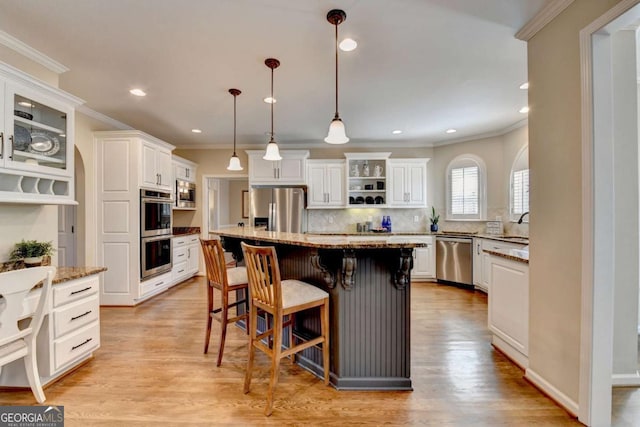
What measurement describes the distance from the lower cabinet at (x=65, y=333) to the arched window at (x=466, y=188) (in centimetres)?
546

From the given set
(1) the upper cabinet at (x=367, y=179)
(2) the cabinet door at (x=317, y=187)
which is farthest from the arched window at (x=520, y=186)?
(2) the cabinet door at (x=317, y=187)

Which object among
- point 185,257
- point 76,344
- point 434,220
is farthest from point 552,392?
point 185,257

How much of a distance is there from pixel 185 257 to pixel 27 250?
2.95m

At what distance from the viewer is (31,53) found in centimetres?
238

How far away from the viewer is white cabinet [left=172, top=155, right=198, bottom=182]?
491 cm

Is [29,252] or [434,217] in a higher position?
[434,217]

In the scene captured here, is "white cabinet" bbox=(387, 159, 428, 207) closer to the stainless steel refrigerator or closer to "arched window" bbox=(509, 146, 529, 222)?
"arched window" bbox=(509, 146, 529, 222)

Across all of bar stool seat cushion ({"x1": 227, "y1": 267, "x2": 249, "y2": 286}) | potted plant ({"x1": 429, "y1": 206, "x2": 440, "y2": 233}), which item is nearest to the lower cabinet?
bar stool seat cushion ({"x1": 227, "y1": 267, "x2": 249, "y2": 286})

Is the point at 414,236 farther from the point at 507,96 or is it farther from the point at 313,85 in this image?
the point at 313,85

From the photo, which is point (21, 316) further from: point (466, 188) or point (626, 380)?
point (466, 188)

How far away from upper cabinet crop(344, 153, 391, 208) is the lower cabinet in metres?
4.01

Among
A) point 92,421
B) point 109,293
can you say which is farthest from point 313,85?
point 109,293

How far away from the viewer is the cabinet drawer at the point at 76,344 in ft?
6.77

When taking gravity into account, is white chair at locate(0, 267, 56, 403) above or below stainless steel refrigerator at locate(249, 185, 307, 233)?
below
